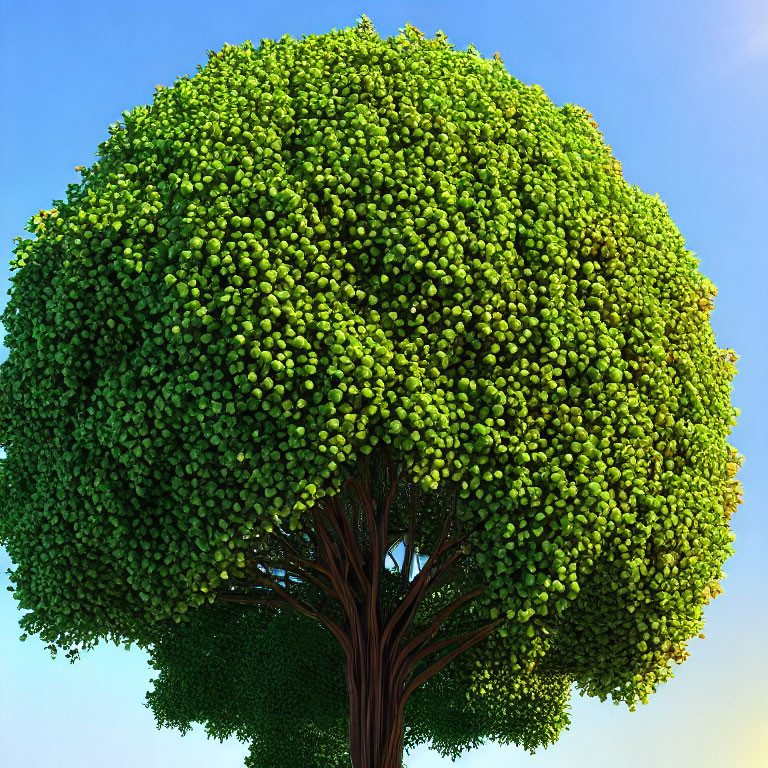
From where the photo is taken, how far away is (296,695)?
57.7ft

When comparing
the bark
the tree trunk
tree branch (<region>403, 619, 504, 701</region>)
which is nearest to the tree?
the bark

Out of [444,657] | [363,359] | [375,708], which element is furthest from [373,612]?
[363,359]

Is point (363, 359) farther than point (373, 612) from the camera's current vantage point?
No

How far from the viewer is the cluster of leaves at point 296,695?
17.5m

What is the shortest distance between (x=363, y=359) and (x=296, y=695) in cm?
1022

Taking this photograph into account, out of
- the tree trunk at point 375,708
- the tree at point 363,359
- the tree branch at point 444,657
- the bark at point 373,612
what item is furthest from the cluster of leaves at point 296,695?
the tree at point 363,359

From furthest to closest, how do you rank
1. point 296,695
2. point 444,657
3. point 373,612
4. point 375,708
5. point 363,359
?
1. point 296,695
2. point 444,657
3. point 373,612
4. point 375,708
5. point 363,359

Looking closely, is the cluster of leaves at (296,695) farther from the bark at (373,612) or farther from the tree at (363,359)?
the tree at (363,359)

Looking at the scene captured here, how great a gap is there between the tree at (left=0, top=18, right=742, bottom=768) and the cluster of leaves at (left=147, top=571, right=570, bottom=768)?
540 centimetres

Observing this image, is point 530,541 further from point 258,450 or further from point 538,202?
point 538,202

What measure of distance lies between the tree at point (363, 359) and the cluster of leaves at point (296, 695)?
17.7 feet

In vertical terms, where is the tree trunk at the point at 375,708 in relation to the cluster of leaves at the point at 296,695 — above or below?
below

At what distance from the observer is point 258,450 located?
10461 mm

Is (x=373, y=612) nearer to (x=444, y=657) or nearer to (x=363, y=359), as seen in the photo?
(x=444, y=657)
